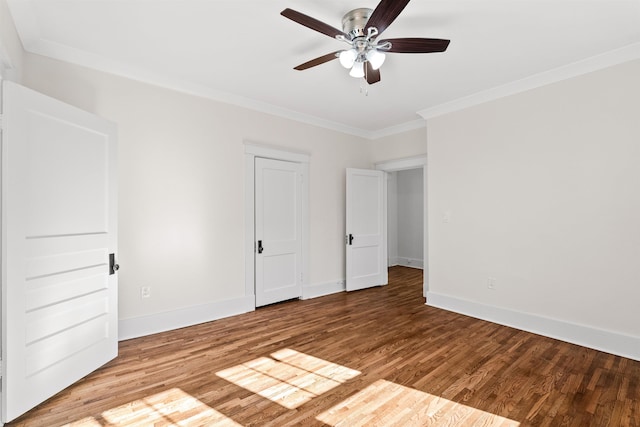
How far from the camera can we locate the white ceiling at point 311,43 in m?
2.21

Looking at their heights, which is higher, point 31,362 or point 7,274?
point 7,274

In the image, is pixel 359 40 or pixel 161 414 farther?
pixel 359 40

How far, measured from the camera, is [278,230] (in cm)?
436

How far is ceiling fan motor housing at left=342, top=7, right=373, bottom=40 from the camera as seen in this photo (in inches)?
85.8

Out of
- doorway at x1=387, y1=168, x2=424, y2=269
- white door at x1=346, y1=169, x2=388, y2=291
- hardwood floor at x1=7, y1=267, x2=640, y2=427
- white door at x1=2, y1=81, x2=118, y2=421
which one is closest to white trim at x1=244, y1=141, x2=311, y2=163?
white door at x1=346, y1=169, x2=388, y2=291

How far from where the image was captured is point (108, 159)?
2660 millimetres

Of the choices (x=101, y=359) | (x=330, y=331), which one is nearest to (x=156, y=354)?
(x=101, y=359)

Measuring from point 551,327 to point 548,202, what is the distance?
1.33 m

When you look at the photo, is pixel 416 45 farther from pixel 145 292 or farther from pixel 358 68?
pixel 145 292

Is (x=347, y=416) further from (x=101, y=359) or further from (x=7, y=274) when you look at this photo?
(x=7, y=274)

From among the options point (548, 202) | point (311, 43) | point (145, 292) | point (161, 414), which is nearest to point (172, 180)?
point (145, 292)

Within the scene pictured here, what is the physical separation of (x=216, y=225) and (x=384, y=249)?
3.10 metres

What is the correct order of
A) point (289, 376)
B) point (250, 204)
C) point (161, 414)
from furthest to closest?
point (250, 204) → point (289, 376) → point (161, 414)

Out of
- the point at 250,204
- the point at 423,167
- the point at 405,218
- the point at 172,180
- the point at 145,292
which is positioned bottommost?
the point at 145,292
